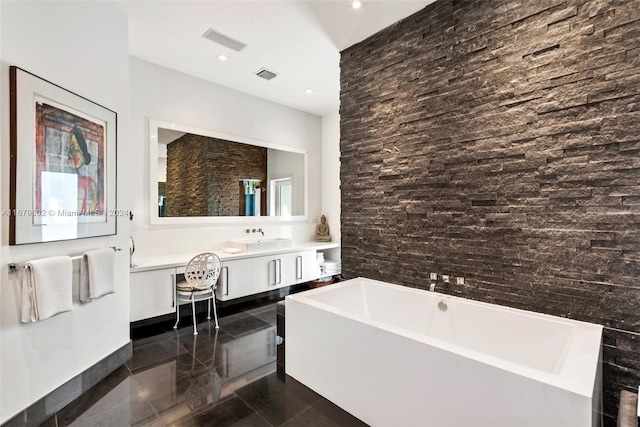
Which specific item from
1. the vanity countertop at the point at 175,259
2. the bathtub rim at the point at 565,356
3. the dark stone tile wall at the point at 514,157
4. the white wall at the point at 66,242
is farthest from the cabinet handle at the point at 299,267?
the white wall at the point at 66,242

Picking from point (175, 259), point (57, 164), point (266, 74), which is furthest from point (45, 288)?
point (266, 74)

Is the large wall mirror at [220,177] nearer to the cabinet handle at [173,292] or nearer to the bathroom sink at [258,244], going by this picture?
the bathroom sink at [258,244]

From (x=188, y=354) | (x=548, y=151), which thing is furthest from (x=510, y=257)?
(x=188, y=354)

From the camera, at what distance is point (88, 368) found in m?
2.31

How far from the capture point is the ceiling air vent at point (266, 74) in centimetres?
396

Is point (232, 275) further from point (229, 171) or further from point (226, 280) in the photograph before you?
point (229, 171)

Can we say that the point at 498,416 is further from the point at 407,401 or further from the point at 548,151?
the point at 548,151

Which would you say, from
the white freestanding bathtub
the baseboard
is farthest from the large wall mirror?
the white freestanding bathtub

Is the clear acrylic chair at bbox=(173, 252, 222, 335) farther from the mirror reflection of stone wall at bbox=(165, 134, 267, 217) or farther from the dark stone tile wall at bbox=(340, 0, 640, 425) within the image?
the dark stone tile wall at bbox=(340, 0, 640, 425)

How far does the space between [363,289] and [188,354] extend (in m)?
1.78

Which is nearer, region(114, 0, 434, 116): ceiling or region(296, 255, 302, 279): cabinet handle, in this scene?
region(114, 0, 434, 116): ceiling

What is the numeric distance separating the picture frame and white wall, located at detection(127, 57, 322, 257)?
765 millimetres

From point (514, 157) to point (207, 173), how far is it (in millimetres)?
3667

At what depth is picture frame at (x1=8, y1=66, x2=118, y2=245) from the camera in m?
1.83
